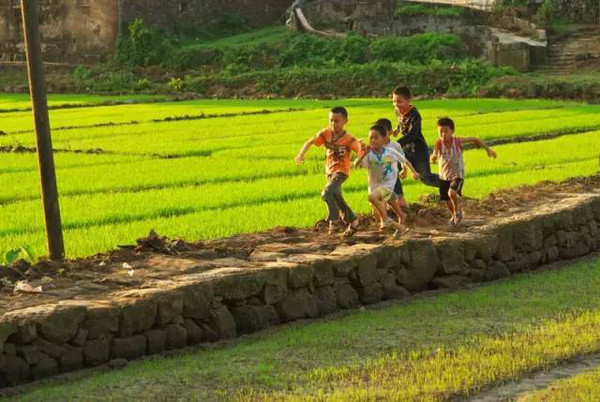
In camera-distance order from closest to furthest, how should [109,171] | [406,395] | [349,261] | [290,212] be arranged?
[406,395], [349,261], [290,212], [109,171]

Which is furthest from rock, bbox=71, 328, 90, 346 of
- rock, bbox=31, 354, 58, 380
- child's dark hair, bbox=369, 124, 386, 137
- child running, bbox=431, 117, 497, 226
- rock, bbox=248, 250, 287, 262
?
child running, bbox=431, 117, 497, 226

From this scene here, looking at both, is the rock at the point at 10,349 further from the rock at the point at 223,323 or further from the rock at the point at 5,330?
the rock at the point at 223,323

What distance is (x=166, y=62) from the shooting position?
39750mm

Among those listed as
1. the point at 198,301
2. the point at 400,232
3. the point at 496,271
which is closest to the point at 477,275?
the point at 496,271

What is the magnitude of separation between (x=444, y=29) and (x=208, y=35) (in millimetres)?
8103

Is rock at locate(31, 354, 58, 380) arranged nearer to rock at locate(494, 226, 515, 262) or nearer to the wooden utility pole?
the wooden utility pole

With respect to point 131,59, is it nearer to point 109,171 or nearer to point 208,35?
point 208,35

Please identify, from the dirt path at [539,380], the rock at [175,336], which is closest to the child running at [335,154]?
the rock at [175,336]

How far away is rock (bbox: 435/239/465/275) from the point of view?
10.4 metres

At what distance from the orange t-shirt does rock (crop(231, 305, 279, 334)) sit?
2457mm

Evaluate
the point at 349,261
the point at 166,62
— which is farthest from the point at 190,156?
the point at 166,62

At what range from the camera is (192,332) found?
332 inches

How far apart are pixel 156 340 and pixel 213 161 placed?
34.8 ft

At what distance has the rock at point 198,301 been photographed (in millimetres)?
8336
